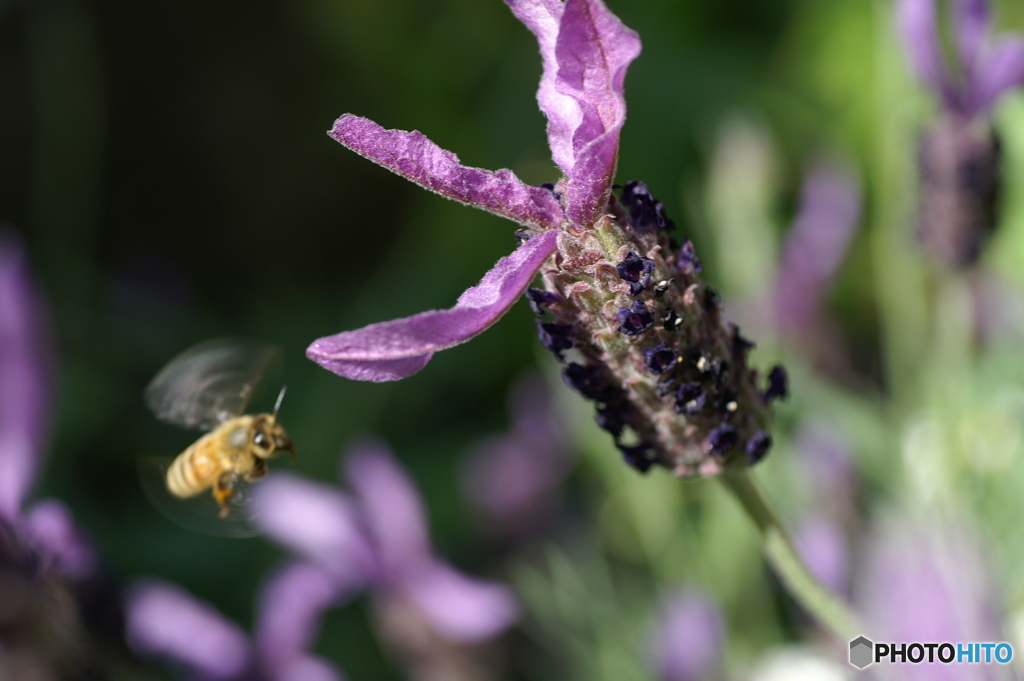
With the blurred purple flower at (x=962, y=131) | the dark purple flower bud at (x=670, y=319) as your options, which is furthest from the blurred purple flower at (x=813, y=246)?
the dark purple flower bud at (x=670, y=319)

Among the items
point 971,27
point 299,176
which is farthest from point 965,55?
point 299,176

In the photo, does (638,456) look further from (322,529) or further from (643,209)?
(322,529)

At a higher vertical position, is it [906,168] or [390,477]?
[906,168]

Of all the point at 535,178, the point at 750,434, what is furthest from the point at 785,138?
the point at 750,434

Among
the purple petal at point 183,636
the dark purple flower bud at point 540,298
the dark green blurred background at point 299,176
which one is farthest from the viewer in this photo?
the dark green blurred background at point 299,176

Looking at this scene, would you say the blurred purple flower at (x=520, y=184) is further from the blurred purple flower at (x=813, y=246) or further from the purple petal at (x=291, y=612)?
the blurred purple flower at (x=813, y=246)

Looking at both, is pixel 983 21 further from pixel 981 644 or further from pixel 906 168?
pixel 981 644

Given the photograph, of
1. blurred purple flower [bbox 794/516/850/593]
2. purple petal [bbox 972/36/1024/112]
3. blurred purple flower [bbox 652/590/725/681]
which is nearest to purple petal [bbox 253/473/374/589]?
blurred purple flower [bbox 652/590/725/681]
